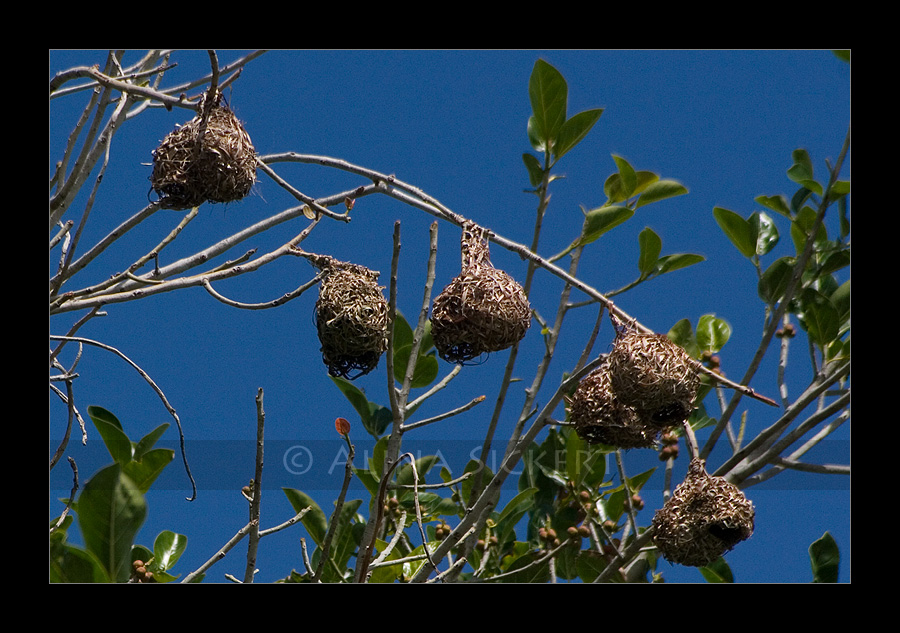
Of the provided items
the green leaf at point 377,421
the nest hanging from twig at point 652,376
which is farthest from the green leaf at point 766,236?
the green leaf at point 377,421

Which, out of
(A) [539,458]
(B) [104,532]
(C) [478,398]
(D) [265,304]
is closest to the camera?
(B) [104,532]

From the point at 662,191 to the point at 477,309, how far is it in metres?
1.26

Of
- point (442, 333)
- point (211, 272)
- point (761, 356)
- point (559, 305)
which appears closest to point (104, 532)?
point (211, 272)

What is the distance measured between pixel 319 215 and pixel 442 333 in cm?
51

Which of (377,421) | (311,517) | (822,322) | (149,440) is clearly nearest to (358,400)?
(377,421)

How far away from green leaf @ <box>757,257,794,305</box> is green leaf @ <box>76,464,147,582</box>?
266 cm

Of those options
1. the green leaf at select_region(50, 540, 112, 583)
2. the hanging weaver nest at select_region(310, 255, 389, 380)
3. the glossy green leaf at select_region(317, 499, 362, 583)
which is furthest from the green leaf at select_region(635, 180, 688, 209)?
the green leaf at select_region(50, 540, 112, 583)

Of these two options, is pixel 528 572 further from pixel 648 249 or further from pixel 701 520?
pixel 648 249

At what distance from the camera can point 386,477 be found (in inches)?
100

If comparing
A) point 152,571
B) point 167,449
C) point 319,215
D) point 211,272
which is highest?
point 319,215

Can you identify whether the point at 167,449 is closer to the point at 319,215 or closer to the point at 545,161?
the point at 319,215

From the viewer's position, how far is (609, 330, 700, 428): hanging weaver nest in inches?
109

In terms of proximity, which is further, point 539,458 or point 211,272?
point 539,458

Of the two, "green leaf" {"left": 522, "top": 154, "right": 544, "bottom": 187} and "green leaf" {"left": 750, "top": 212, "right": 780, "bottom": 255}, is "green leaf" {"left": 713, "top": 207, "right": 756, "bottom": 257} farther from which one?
"green leaf" {"left": 522, "top": 154, "right": 544, "bottom": 187}
